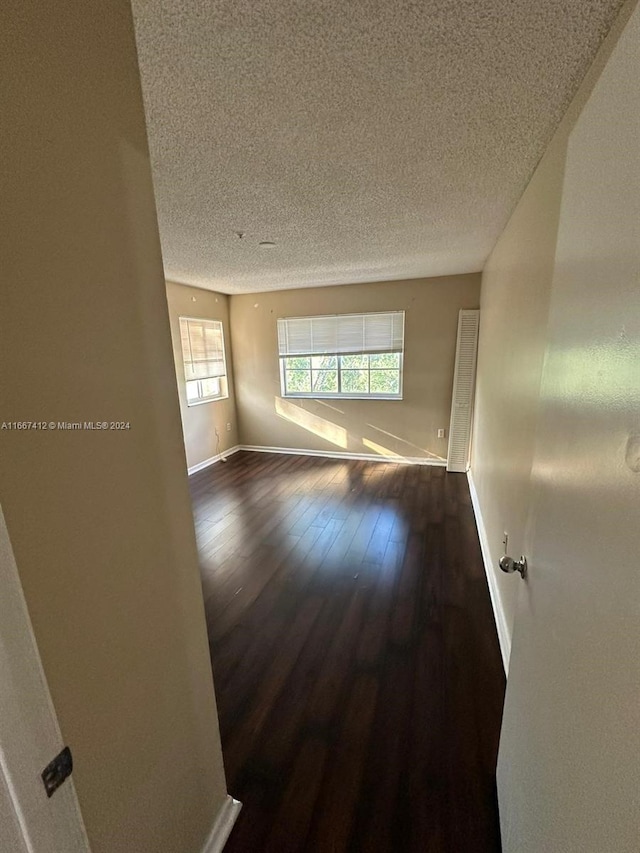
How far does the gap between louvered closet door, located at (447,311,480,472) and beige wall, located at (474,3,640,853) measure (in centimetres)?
336

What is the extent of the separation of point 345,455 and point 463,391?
188 centimetres

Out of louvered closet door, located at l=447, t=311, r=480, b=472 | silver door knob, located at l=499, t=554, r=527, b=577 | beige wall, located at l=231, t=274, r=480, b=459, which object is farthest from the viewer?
beige wall, located at l=231, t=274, r=480, b=459

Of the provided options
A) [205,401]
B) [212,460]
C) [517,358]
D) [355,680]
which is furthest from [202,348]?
[355,680]

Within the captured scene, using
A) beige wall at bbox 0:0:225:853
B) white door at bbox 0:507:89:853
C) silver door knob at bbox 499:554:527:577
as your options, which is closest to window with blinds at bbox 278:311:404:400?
silver door knob at bbox 499:554:527:577

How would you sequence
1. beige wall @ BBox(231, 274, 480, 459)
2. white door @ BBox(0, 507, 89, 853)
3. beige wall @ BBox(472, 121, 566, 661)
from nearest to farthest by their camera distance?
white door @ BBox(0, 507, 89, 853), beige wall @ BBox(472, 121, 566, 661), beige wall @ BBox(231, 274, 480, 459)

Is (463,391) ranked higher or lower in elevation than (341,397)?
higher

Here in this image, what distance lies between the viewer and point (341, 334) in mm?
4902

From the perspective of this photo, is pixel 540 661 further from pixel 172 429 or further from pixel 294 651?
pixel 294 651

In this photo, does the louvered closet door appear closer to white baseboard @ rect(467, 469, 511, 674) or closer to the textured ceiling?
A: white baseboard @ rect(467, 469, 511, 674)

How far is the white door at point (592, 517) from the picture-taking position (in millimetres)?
492

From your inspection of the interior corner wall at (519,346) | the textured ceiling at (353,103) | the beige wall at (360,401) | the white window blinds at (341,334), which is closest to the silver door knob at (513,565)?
the interior corner wall at (519,346)

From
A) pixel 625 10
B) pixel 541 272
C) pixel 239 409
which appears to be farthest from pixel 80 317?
pixel 239 409

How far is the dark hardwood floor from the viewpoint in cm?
123

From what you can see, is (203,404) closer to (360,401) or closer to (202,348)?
(202,348)
